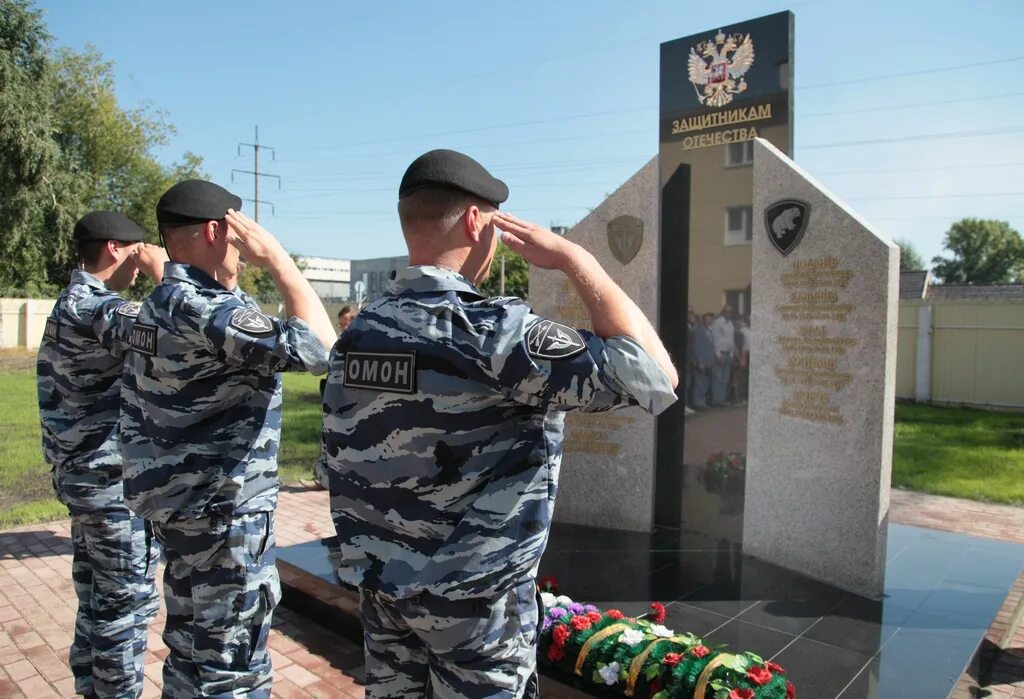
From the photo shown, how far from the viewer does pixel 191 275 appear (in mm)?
2471

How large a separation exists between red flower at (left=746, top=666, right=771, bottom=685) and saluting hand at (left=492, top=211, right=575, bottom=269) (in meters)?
1.94

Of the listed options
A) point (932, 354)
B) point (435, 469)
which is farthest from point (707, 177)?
point (932, 354)

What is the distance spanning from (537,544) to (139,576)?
6.87 feet

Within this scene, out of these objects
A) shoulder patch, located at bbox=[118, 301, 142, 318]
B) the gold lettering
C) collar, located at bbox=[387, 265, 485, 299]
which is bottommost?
shoulder patch, located at bbox=[118, 301, 142, 318]

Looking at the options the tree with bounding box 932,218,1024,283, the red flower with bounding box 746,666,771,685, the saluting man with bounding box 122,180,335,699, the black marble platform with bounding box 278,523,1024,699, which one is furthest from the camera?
the tree with bounding box 932,218,1024,283

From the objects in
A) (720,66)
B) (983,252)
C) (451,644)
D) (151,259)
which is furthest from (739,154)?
(983,252)

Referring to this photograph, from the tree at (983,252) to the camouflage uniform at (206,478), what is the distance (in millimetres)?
67259

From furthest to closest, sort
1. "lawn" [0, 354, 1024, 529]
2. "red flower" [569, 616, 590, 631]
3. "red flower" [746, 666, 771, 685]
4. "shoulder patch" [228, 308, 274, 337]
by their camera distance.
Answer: "lawn" [0, 354, 1024, 529]
"red flower" [569, 616, 590, 631]
"red flower" [746, 666, 771, 685]
"shoulder patch" [228, 308, 274, 337]

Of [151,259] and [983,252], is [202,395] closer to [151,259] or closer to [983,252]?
[151,259]

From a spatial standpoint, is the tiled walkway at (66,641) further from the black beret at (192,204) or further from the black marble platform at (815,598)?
the black beret at (192,204)

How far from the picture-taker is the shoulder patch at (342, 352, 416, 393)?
5.37 feet

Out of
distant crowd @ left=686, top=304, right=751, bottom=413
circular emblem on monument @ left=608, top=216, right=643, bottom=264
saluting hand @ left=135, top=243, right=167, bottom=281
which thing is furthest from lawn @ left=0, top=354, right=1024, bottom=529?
circular emblem on monument @ left=608, top=216, right=643, bottom=264

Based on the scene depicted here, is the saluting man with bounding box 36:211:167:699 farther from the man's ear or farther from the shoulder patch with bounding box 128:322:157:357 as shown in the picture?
the man's ear

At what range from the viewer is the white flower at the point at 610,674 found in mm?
2943
